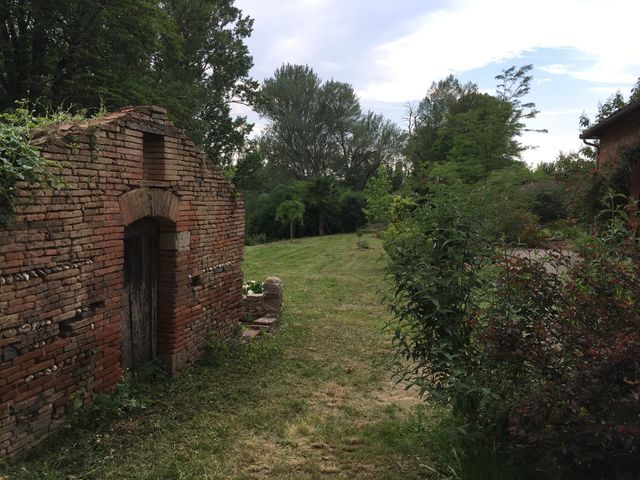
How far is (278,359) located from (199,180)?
305cm

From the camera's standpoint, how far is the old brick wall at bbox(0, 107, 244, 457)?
4.04 m

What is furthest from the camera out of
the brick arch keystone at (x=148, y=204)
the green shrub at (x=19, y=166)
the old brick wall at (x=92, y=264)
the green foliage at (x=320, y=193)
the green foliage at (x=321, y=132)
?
the green foliage at (x=321, y=132)

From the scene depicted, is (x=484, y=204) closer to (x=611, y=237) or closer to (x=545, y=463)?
(x=611, y=237)

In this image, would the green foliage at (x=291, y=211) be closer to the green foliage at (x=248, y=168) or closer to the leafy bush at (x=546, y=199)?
the green foliage at (x=248, y=168)

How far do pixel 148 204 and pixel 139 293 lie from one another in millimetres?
1208

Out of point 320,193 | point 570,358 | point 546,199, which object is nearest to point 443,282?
point 570,358

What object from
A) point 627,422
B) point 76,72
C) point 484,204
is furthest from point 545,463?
point 76,72

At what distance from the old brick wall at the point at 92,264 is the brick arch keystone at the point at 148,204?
16mm

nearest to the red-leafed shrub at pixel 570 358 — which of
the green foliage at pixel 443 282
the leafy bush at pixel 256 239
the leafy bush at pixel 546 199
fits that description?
the green foliage at pixel 443 282

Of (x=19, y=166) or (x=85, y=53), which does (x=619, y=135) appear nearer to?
(x=19, y=166)

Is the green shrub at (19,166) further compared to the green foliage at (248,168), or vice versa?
the green foliage at (248,168)

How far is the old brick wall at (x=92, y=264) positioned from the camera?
404 cm

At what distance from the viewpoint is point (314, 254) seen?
2266 cm

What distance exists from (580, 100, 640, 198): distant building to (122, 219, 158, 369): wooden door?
1144cm
